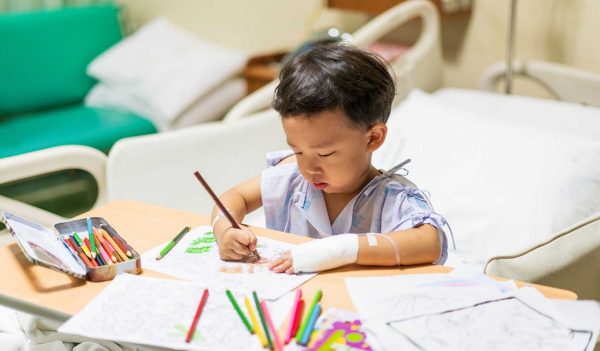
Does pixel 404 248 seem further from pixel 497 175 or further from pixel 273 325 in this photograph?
pixel 497 175

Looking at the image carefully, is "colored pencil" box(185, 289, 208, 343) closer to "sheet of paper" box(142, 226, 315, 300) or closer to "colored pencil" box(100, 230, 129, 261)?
"sheet of paper" box(142, 226, 315, 300)

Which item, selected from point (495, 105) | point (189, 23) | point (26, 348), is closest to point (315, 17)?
point (189, 23)

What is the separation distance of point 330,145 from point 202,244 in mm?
283

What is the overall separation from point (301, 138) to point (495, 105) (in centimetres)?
135

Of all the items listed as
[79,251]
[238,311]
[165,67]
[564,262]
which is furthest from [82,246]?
[165,67]

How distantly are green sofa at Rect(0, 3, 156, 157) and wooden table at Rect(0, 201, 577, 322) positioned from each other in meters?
1.78

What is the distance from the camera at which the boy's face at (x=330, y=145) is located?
1.27m

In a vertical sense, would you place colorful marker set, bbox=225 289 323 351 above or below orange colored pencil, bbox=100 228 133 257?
below

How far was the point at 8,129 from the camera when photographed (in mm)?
3127

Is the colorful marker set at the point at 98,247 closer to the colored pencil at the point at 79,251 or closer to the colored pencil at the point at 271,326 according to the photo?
the colored pencil at the point at 79,251

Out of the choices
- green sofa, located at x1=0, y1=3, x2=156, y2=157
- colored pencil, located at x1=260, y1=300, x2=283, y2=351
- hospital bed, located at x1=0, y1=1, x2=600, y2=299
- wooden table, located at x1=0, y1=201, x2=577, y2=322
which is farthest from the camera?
green sofa, located at x1=0, y1=3, x2=156, y2=157

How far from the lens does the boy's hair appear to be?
4.16ft

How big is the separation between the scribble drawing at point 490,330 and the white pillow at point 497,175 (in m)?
0.78

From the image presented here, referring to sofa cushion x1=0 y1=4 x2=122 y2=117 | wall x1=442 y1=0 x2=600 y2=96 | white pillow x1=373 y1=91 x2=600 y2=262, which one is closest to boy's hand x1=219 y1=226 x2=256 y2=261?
white pillow x1=373 y1=91 x2=600 y2=262
